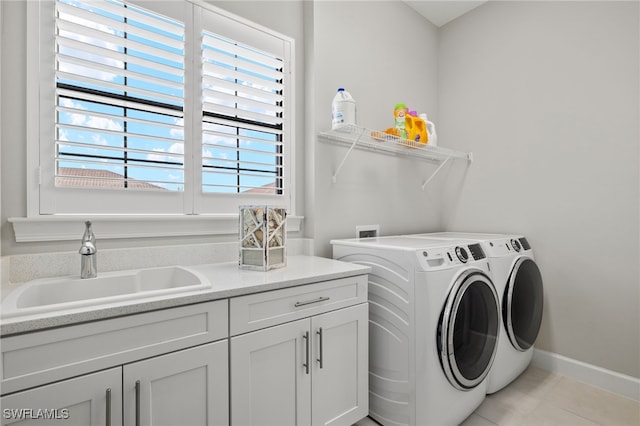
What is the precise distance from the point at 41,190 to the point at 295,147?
1.32 m

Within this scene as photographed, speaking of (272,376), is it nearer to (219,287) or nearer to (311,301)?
(311,301)

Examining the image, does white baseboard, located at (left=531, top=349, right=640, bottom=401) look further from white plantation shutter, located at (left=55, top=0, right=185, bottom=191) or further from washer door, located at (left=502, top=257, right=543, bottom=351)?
white plantation shutter, located at (left=55, top=0, right=185, bottom=191)

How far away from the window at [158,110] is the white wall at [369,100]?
0.21 m

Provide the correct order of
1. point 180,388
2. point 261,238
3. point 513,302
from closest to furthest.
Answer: point 180,388
point 261,238
point 513,302

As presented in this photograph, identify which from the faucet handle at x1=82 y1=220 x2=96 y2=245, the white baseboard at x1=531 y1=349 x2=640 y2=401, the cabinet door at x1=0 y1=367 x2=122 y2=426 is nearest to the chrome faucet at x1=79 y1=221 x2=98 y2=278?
the faucet handle at x1=82 y1=220 x2=96 y2=245

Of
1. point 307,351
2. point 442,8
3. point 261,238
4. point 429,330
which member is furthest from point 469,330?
point 442,8

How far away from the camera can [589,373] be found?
204cm

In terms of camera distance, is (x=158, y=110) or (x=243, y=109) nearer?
(x=158, y=110)

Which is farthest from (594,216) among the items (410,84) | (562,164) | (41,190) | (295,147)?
(41,190)

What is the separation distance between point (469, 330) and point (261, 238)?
3.92ft

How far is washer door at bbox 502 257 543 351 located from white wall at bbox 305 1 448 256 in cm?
87

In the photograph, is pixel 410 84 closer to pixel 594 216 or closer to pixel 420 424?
pixel 594 216

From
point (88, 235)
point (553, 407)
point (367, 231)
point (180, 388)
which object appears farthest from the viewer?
point (367, 231)

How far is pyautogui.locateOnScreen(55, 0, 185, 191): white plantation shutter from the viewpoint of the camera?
135 cm
